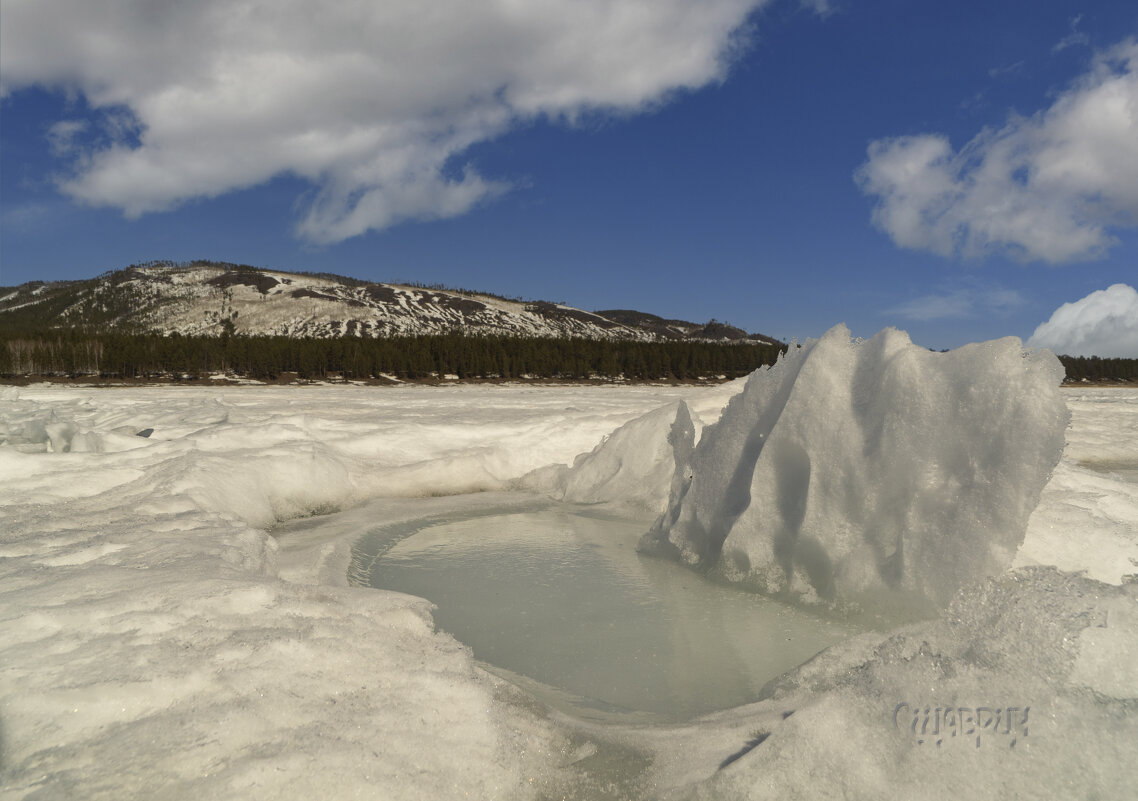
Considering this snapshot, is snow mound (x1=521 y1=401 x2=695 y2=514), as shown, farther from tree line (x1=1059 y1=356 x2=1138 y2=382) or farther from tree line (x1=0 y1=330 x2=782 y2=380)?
tree line (x1=1059 y1=356 x2=1138 y2=382)

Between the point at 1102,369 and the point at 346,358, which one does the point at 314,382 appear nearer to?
the point at 346,358

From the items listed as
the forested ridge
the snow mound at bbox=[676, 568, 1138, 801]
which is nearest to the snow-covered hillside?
the forested ridge

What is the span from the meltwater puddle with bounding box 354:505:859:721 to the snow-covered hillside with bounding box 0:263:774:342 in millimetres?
82175

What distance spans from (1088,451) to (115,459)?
552 inches

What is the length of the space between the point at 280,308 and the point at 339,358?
48.3 metres

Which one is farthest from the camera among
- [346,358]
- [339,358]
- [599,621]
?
[339,358]

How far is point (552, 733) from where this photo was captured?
225 cm

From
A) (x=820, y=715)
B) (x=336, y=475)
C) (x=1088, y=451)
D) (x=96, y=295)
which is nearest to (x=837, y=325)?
(x=820, y=715)

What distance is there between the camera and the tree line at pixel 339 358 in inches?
1810

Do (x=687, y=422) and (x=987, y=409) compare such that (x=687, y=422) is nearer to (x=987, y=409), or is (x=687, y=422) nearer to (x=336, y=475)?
(x=987, y=409)

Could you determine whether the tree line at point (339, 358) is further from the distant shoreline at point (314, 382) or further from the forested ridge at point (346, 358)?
the distant shoreline at point (314, 382)

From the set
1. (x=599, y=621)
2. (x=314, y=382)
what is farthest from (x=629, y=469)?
(x=314, y=382)

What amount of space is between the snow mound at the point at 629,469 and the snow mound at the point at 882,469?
7.36 ft

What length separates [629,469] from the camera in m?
6.99
